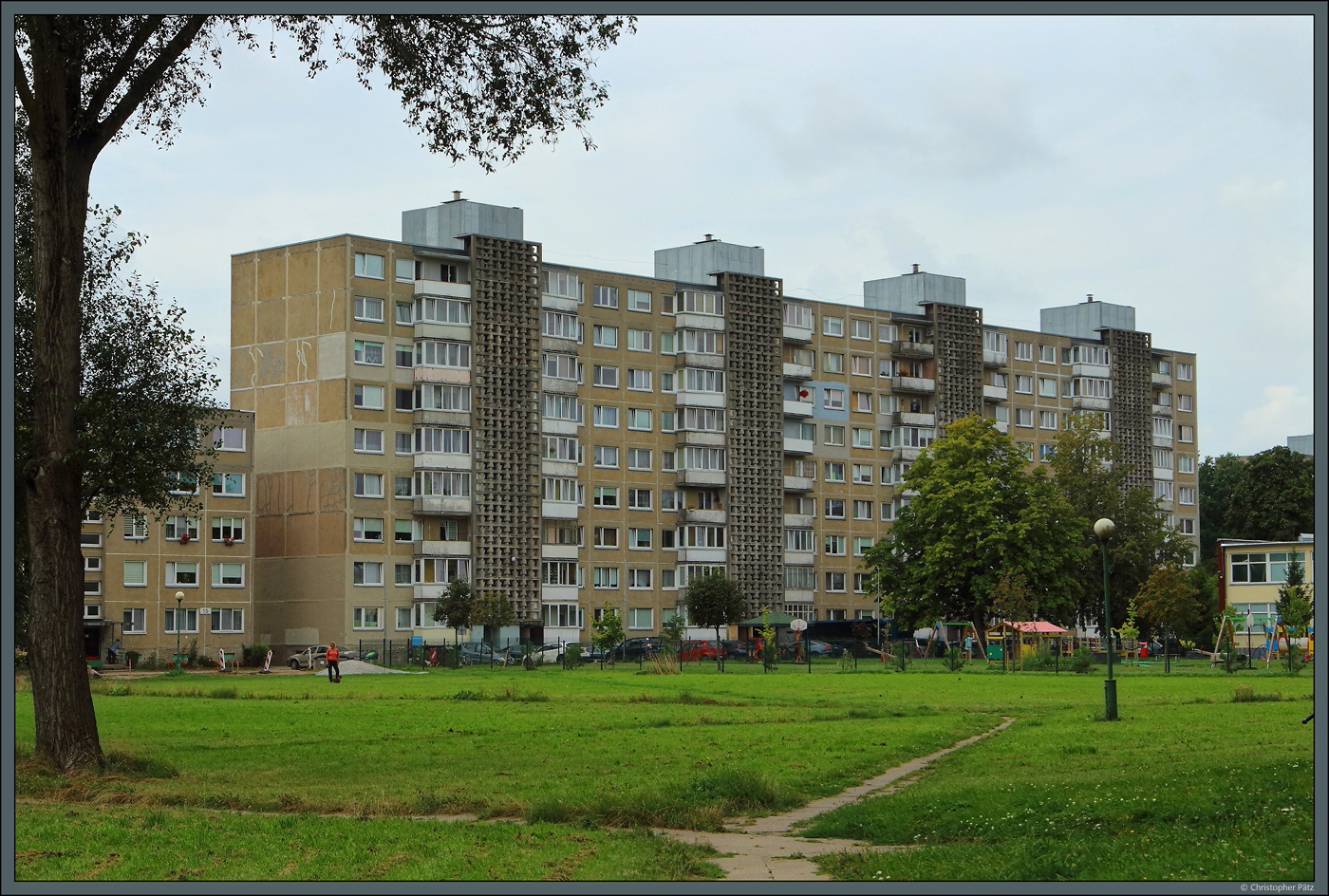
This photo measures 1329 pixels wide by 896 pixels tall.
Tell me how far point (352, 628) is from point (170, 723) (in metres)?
61.2

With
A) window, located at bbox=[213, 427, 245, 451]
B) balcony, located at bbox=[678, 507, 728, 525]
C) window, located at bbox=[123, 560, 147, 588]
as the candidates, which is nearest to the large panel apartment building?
balcony, located at bbox=[678, 507, 728, 525]

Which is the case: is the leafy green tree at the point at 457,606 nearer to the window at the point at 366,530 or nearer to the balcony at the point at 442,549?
the balcony at the point at 442,549

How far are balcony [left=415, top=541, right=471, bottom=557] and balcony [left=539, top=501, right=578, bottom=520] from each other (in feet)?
19.1

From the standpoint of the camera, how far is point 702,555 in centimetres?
11369

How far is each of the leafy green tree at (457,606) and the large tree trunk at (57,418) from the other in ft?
235

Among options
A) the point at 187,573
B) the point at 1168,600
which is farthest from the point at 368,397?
the point at 1168,600

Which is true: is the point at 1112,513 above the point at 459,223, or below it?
below

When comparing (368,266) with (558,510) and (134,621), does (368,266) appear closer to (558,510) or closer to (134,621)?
(558,510)

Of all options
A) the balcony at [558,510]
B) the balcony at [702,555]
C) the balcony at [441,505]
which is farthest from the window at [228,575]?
the balcony at [702,555]

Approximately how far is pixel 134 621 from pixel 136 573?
108 inches

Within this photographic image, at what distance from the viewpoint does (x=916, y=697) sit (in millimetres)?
46000

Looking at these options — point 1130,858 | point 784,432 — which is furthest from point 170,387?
point 784,432

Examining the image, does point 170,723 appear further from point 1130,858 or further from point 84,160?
point 1130,858

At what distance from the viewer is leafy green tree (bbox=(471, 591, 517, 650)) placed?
314 feet
